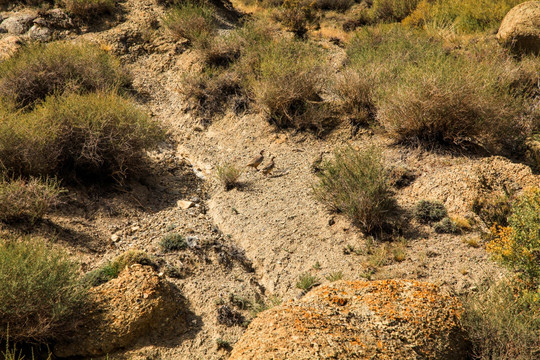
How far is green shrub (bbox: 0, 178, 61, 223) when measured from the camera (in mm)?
5633

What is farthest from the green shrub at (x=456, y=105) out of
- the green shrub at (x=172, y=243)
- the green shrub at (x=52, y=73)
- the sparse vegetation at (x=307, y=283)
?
the green shrub at (x=52, y=73)

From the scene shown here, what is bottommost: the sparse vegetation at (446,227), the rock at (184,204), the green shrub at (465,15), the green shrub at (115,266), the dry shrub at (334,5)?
the rock at (184,204)

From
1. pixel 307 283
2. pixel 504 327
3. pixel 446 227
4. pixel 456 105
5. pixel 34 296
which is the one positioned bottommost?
pixel 307 283

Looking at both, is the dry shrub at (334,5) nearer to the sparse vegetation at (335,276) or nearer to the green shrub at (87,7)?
the green shrub at (87,7)

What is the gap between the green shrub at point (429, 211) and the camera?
6078 mm

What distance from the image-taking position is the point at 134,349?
14.5 feet

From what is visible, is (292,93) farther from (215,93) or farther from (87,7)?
(87,7)

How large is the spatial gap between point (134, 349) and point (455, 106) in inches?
235

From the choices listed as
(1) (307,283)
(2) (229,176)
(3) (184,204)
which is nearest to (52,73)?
(3) (184,204)

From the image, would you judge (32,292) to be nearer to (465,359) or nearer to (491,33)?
(465,359)

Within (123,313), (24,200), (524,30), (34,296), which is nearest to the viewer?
(34,296)

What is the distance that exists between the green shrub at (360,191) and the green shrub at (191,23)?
6343mm

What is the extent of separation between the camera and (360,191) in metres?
6.03

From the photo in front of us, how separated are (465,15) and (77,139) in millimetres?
10882
